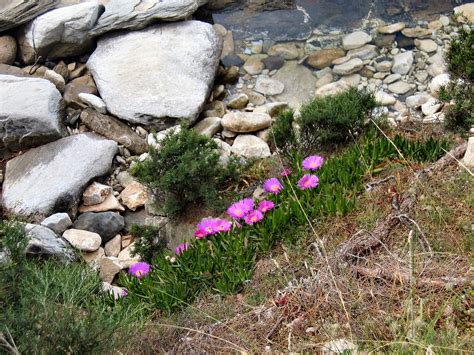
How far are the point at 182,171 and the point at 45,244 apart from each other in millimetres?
1094

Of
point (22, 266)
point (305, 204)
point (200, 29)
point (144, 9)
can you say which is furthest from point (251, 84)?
point (22, 266)

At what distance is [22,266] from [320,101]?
288 centimetres

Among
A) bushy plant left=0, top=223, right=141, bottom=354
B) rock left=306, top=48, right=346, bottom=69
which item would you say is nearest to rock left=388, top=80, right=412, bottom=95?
rock left=306, top=48, right=346, bottom=69

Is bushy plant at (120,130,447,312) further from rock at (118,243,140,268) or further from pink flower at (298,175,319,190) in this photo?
rock at (118,243,140,268)

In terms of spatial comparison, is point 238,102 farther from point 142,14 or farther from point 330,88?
point 142,14

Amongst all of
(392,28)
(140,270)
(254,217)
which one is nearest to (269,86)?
(392,28)

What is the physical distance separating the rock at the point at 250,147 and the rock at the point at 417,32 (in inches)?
106

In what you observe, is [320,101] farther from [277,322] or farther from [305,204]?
[277,322]

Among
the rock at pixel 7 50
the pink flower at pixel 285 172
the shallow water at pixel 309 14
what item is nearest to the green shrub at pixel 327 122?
the pink flower at pixel 285 172

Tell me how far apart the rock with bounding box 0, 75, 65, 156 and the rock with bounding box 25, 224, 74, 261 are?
4.78 feet

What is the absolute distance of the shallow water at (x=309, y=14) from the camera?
812cm

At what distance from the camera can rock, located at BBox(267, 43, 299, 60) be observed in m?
7.80

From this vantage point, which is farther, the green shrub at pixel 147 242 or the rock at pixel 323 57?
the rock at pixel 323 57

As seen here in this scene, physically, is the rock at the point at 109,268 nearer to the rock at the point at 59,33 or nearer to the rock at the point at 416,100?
the rock at the point at 59,33
